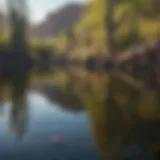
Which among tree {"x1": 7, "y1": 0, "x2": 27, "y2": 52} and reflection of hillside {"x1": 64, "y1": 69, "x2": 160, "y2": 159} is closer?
reflection of hillside {"x1": 64, "y1": 69, "x2": 160, "y2": 159}

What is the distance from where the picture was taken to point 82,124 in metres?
2.72

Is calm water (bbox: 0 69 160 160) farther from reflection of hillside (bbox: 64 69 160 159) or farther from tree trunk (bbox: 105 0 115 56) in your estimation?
tree trunk (bbox: 105 0 115 56)

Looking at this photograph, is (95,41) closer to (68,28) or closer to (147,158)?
(68,28)

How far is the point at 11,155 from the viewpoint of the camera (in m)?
2.02

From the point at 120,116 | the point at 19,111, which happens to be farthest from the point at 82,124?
the point at 19,111

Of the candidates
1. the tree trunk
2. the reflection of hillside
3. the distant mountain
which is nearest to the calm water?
the reflection of hillside

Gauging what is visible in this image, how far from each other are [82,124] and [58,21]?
342 cm

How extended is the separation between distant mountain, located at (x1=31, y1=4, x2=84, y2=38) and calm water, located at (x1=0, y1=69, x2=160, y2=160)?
154 cm

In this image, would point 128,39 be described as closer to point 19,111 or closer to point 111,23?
point 111,23

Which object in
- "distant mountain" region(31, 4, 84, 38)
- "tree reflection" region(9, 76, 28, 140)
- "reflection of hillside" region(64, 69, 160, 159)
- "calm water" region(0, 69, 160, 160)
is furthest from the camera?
"distant mountain" region(31, 4, 84, 38)

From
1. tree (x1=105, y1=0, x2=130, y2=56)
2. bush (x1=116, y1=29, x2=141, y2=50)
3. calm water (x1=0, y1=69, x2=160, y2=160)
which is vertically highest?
tree (x1=105, y1=0, x2=130, y2=56)

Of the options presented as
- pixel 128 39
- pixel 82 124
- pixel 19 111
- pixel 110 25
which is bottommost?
pixel 82 124

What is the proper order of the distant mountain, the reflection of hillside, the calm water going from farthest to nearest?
the distant mountain → the reflection of hillside → the calm water

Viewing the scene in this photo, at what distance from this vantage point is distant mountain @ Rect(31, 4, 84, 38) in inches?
228
